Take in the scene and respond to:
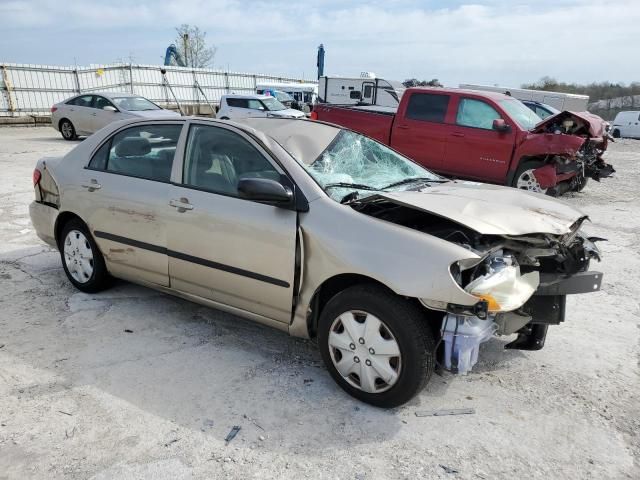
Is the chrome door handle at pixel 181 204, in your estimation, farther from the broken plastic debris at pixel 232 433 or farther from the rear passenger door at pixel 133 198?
the broken plastic debris at pixel 232 433

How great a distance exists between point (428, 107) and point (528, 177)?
2216mm

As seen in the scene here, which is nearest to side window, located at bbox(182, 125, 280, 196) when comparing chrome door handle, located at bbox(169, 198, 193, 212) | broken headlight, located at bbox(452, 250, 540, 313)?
chrome door handle, located at bbox(169, 198, 193, 212)

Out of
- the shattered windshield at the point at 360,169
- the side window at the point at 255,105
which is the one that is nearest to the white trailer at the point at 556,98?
the side window at the point at 255,105

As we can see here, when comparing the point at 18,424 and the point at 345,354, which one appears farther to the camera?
the point at 345,354

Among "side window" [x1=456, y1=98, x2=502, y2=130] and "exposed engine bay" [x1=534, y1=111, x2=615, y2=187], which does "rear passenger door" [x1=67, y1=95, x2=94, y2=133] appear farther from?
"exposed engine bay" [x1=534, y1=111, x2=615, y2=187]

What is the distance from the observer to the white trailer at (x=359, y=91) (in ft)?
70.1

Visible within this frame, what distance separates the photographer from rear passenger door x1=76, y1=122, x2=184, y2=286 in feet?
12.1

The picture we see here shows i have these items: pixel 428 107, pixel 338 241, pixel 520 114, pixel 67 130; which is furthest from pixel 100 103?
pixel 338 241

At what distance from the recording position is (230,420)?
278cm

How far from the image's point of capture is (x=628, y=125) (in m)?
25.8

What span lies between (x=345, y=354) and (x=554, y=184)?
23.0 feet

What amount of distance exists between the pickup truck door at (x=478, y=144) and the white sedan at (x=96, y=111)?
332 inches

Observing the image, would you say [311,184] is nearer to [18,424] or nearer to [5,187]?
[18,424]

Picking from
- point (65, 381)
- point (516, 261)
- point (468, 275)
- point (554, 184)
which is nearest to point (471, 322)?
point (468, 275)
